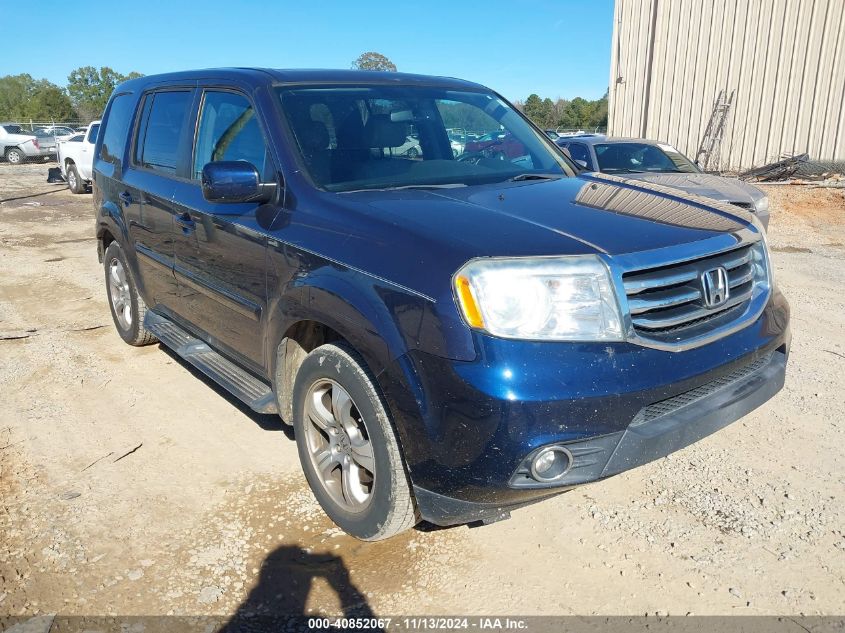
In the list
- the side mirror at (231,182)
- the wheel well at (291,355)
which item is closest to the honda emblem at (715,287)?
the wheel well at (291,355)

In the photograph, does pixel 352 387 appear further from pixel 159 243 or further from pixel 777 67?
pixel 777 67

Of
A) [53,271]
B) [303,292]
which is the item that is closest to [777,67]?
[53,271]

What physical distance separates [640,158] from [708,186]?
1752 mm

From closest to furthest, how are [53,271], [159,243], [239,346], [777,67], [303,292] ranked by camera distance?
[303,292] < [239,346] < [159,243] < [53,271] < [777,67]

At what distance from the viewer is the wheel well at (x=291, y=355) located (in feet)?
10.1

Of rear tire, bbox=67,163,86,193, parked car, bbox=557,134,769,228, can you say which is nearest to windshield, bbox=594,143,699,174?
parked car, bbox=557,134,769,228

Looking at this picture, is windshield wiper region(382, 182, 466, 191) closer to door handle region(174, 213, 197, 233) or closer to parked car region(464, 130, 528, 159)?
parked car region(464, 130, 528, 159)

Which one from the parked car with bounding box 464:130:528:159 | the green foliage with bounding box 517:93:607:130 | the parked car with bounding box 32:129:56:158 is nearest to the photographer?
the parked car with bounding box 464:130:528:159

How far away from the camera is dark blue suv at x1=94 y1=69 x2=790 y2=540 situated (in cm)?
231

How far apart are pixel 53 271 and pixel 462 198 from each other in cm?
729

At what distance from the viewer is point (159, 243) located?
441cm

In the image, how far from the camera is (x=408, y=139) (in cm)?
361

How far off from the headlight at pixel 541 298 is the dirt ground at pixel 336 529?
3.48ft

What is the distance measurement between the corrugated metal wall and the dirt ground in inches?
708
